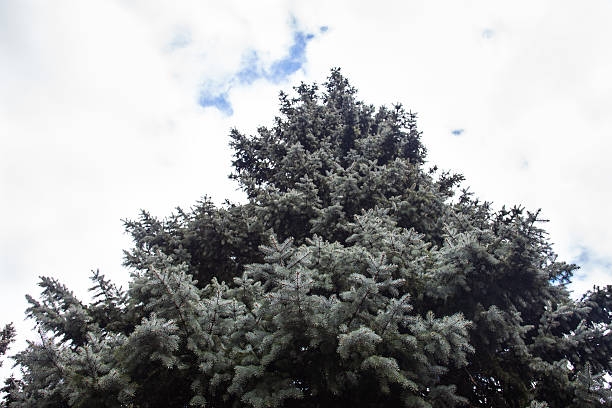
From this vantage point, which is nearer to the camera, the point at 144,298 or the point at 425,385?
the point at 425,385

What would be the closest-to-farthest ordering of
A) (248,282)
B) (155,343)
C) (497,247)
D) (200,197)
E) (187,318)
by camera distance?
1. (155,343)
2. (187,318)
3. (497,247)
4. (248,282)
5. (200,197)

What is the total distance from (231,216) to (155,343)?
13.7 feet

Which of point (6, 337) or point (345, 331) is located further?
point (6, 337)

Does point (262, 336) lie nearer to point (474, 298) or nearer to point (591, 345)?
point (474, 298)

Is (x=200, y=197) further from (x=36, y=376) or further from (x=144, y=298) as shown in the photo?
(x=36, y=376)

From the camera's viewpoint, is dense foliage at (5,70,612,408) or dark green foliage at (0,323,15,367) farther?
dark green foliage at (0,323,15,367)

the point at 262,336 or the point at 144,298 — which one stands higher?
the point at 144,298

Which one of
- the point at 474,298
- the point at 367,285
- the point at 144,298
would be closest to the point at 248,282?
the point at 144,298

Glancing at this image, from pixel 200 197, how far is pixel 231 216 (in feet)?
2.61

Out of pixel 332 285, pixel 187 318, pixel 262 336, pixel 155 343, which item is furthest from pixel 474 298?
pixel 155 343

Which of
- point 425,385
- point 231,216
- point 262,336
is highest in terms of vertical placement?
point 231,216

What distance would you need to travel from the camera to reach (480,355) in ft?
18.1

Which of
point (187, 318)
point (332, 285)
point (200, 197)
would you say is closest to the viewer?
point (187, 318)

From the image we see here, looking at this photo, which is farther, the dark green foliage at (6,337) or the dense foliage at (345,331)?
the dark green foliage at (6,337)
